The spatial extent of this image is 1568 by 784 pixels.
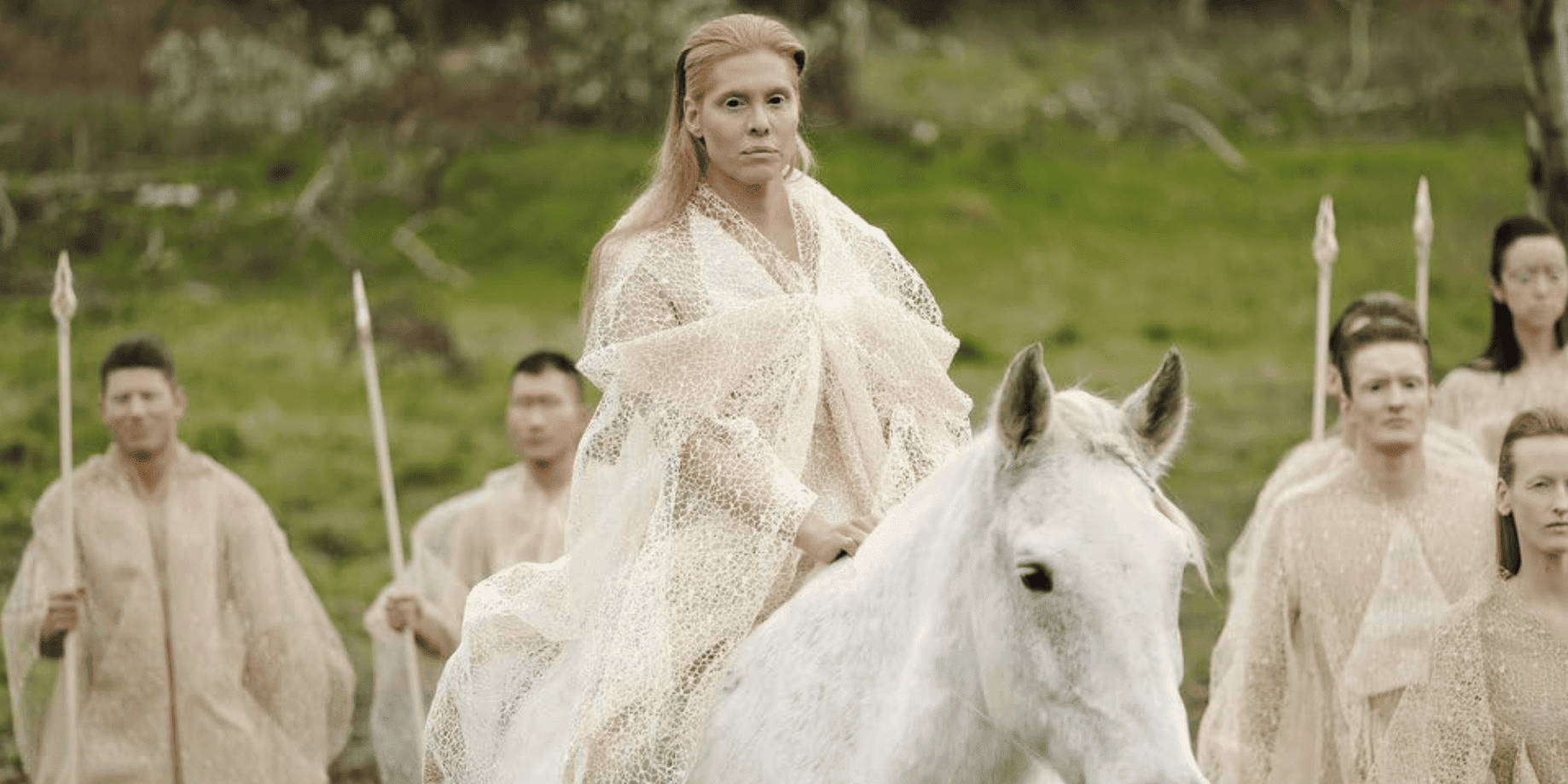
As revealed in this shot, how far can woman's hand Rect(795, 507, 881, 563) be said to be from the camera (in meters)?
4.02

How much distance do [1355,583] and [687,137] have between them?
121 inches

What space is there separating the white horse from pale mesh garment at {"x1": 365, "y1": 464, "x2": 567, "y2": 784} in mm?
4108

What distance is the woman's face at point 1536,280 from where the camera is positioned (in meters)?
7.78

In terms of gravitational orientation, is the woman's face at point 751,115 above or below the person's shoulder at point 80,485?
above

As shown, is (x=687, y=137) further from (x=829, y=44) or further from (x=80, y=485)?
(x=829, y=44)

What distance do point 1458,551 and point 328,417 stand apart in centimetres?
967

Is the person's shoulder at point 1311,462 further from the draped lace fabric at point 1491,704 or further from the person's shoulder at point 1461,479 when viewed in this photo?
the draped lace fabric at point 1491,704

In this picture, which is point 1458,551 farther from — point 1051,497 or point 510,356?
point 510,356

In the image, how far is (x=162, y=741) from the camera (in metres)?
7.56

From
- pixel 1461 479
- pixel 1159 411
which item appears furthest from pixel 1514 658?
pixel 1159 411

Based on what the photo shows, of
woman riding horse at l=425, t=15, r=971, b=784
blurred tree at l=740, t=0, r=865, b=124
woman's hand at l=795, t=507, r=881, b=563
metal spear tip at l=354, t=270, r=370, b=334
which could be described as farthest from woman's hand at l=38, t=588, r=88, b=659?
blurred tree at l=740, t=0, r=865, b=124

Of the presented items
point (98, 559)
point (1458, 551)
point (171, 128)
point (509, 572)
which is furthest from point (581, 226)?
point (509, 572)

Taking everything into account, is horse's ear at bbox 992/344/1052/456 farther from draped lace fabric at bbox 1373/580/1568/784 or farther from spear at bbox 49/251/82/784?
spear at bbox 49/251/82/784

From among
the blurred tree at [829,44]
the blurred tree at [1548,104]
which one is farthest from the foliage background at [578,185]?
the blurred tree at [1548,104]
